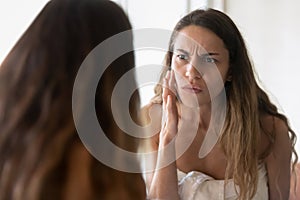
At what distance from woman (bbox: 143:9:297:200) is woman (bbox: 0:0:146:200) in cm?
69

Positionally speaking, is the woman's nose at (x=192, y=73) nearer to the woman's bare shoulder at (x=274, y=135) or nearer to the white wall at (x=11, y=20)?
the woman's bare shoulder at (x=274, y=135)

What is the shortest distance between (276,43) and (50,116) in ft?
6.61

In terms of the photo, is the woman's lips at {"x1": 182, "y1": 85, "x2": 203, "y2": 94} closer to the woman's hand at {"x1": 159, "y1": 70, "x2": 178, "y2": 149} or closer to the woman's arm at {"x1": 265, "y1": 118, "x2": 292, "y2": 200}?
the woman's hand at {"x1": 159, "y1": 70, "x2": 178, "y2": 149}

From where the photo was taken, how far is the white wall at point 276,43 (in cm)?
244

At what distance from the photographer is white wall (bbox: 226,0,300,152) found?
244 cm

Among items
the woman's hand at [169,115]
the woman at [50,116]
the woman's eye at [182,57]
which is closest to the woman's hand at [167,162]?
the woman's hand at [169,115]

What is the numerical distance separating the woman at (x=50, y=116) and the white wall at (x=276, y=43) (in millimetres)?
1841

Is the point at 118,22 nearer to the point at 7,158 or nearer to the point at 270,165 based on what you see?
the point at 7,158

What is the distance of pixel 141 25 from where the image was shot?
215 cm

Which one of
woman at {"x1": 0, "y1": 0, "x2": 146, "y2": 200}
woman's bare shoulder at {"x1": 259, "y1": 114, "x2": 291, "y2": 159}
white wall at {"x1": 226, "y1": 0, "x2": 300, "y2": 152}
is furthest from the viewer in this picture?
white wall at {"x1": 226, "y1": 0, "x2": 300, "y2": 152}

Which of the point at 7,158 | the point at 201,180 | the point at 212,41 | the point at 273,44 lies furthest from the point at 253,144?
the point at 273,44

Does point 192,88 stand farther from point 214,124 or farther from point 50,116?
point 50,116

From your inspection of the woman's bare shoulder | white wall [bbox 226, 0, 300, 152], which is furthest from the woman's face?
white wall [bbox 226, 0, 300, 152]

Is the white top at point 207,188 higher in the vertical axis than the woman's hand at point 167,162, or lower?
lower
